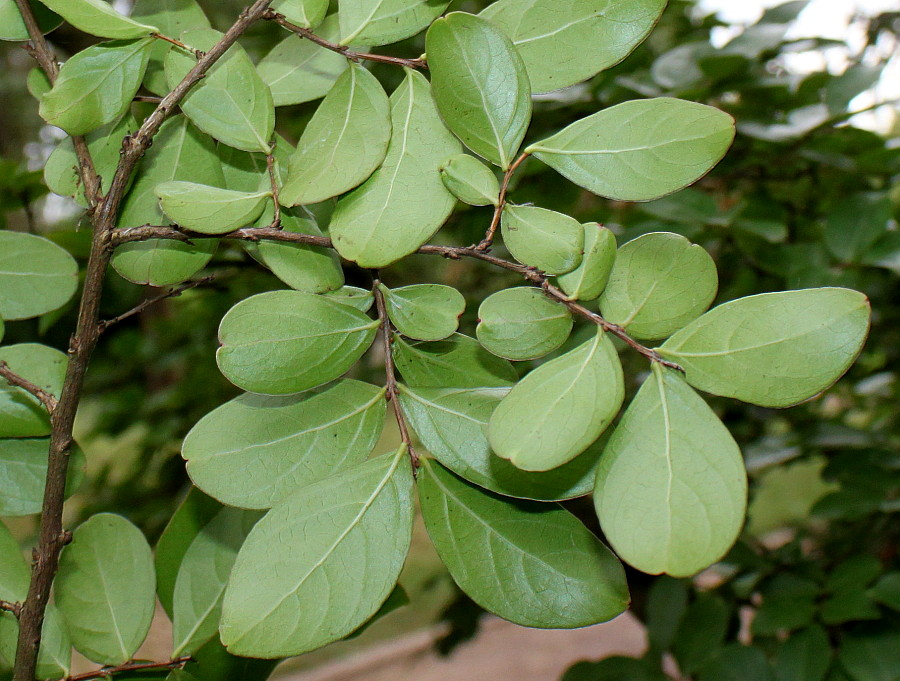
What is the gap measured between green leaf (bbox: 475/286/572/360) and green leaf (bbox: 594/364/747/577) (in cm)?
5

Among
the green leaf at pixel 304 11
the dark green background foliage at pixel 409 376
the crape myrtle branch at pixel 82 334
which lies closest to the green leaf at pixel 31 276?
the dark green background foliage at pixel 409 376

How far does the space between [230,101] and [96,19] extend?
69 mm

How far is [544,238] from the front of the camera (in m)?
0.33

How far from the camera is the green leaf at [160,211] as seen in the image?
41cm

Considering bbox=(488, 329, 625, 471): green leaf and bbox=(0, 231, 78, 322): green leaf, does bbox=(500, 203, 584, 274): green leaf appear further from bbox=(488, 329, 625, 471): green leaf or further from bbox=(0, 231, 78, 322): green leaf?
bbox=(0, 231, 78, 322): green leaf

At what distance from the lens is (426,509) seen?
369 mm

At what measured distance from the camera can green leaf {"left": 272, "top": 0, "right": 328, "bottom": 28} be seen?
378mm

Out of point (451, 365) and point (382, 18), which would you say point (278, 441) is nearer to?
point (451, 365)

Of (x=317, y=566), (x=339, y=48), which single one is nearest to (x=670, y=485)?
(x=317, y=566)

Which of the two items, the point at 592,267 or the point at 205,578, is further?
the point at 205,578

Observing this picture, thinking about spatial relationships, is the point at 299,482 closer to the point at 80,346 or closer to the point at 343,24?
the point at 80,346

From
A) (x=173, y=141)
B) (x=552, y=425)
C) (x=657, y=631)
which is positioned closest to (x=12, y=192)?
(x=173, y=141)

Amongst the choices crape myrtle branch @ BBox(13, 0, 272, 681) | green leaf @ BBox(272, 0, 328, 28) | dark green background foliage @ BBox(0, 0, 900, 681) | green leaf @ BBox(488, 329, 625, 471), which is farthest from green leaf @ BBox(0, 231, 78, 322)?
green leaf @ BBox(488, 329, 625, 471)

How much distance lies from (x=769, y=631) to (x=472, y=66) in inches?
27.7
